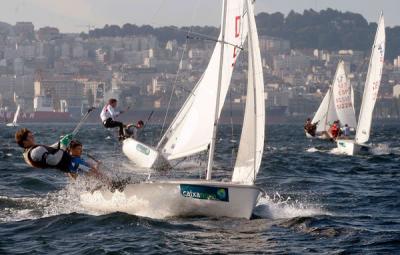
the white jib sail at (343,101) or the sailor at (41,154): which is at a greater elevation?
the sailor at (41,154)

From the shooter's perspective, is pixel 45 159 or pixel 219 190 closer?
pixel 219 190

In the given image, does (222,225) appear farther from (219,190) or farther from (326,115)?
(326,115)

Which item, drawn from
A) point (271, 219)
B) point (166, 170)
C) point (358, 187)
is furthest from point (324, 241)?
point (166, 170)

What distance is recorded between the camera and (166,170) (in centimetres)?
2222

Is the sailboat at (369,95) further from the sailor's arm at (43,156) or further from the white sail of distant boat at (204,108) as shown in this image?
the sailor's arm at (43,156)

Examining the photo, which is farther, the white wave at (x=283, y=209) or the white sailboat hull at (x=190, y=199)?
the white wave at (x=283, y=209)

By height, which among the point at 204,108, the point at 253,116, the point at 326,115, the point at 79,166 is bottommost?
the point at 326,115

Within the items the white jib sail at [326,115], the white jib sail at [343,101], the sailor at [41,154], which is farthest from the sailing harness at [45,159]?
the white jib sail at [326,115]

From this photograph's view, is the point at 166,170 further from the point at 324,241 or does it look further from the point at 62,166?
the point at 324,241

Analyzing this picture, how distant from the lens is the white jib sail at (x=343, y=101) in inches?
1893

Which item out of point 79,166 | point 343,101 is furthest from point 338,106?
point 79,166

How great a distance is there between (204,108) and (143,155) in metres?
5.44

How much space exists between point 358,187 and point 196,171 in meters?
4.86

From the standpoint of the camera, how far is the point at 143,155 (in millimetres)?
23562
